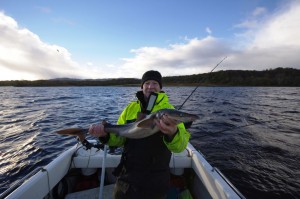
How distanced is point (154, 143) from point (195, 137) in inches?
448

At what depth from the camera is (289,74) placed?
159 meters

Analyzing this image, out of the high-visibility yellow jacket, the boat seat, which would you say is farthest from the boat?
the high-visibility yellow jacket

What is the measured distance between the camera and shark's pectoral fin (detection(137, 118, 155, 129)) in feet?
10.5

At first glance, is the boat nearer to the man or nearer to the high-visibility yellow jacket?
the high-visibility yellow jacket

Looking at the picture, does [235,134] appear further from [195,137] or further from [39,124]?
[39,124]

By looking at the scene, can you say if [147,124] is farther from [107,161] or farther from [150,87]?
[107,161]

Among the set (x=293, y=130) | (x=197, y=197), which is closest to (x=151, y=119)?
(x=197, y=197)

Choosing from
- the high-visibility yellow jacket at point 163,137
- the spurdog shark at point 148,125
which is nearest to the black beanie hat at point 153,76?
the high-visibility yellow jacket at point 163,137

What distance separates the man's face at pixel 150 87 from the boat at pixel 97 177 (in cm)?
158

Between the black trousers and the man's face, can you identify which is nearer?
the black trousers

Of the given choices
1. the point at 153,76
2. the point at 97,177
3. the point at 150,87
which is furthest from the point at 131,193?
the point at 97,177

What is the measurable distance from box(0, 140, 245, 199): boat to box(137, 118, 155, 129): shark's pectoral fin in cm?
191

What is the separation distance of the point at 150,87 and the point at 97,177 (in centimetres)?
349

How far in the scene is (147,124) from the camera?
320cm
